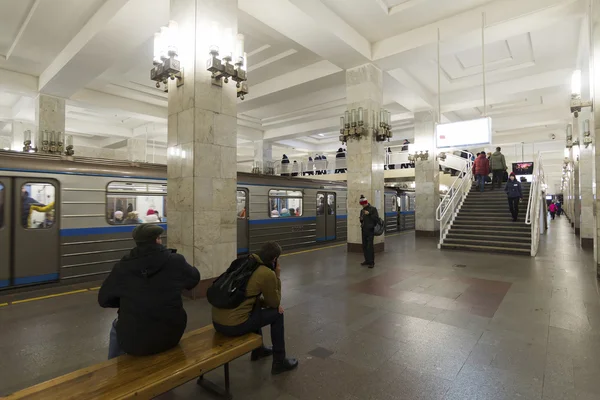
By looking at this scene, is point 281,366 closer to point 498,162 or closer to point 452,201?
point 452,201

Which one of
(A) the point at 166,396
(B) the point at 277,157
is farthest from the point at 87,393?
(B) the point at 277,157

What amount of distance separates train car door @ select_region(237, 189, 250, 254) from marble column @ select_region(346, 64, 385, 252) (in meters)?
2.98

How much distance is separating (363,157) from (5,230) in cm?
794

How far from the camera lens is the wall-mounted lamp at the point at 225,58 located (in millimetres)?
4980

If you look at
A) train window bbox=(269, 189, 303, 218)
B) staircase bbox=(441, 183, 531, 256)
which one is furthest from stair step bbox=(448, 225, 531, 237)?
train window bbox=(269, 189, 303, 218)

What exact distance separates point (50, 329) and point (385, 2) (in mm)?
8663

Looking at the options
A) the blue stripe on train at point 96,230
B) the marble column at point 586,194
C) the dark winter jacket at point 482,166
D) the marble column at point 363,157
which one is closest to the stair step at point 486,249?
the marble column at point 363,157

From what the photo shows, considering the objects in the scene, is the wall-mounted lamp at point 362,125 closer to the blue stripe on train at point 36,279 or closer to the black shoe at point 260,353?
the black shoe at point 260,353

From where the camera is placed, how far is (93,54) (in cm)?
803

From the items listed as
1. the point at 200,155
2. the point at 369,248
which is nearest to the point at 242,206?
the point at 369,248

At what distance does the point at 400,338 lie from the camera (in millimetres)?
3641

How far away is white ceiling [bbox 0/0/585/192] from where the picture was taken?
704cm

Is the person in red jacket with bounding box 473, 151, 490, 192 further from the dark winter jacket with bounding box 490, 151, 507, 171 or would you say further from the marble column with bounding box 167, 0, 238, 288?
the marble column with bounding box 167, 0, 238, 288

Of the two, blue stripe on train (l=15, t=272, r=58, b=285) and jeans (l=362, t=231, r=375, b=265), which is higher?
jeans (l=362, t=231, r=375, b=265)
